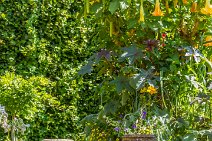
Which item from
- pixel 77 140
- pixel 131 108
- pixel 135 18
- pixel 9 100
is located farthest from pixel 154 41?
pixel 77 140

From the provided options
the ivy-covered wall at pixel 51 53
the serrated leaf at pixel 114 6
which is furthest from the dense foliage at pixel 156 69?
the ivy-covered wall at pixel 51 53

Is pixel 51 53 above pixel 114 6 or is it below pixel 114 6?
below

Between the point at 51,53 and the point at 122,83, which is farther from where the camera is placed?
the point at 51,53

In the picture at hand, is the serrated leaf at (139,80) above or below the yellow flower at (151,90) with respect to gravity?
above

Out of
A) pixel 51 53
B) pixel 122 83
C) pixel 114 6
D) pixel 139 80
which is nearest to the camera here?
pixel 114 6

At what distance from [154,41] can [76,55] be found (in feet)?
8.04

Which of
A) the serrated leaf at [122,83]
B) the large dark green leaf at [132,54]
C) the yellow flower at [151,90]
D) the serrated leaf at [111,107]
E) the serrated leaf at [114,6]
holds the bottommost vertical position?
the serrated leaf at [111,107]

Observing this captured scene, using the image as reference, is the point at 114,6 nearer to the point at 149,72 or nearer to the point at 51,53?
the point at 149,72

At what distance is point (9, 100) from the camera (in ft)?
12.0

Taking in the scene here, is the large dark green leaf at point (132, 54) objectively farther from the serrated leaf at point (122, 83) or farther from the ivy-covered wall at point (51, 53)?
the ivy-covered wall at point (51, 53)

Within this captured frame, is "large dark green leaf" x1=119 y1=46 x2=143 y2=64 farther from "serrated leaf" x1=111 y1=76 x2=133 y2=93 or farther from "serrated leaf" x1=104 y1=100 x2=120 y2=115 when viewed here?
"serrated leaf" x1=104 y1=100 x2=120 y2=115

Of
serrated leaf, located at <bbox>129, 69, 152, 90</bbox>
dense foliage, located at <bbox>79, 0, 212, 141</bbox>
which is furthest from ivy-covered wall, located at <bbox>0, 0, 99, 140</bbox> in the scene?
serrated leaf, located at <bbox>129, 69, 152, 90</bbox>

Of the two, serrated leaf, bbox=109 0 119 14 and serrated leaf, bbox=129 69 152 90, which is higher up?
serrated leaf, bbox=109 0 119 14

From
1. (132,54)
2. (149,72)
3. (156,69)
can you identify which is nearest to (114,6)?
(132,54)
